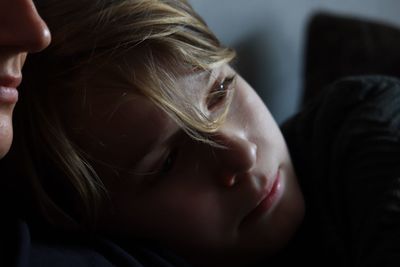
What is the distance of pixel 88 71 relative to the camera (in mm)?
558

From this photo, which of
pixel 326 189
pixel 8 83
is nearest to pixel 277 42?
pixel 326 189

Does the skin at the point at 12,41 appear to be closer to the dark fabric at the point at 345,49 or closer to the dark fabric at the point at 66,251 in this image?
the dark fabric at the point at 66,251

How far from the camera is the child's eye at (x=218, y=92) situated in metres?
0.61

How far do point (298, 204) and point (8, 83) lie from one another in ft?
1.24

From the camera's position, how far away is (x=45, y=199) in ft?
1.93

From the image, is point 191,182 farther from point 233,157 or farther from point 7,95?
point 7,95

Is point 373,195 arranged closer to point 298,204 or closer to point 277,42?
point 298,204

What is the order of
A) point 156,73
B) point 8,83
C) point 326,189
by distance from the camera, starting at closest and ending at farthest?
point 8,83 < point 156,73 < point 326,189

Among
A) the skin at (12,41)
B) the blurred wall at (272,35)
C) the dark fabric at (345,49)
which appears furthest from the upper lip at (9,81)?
the dark fabric at (345,49)

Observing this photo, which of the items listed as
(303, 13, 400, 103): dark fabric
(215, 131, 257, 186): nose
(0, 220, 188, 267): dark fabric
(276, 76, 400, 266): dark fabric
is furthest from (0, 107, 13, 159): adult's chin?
(303, 13, 400, 103): dark fabric

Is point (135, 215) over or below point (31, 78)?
below

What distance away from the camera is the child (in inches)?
22.1

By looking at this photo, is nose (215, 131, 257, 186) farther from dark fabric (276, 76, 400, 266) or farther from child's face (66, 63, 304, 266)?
dark fabric (276, 76, 400, 266)

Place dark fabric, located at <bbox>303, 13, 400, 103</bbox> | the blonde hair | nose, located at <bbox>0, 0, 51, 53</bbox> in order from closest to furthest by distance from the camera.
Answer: nose, located at <bbox>0, 0, 51, 53</bbox>
the blonde hair
dark fabric, located at <bbox>303, 13, 400, 103</bbox>
